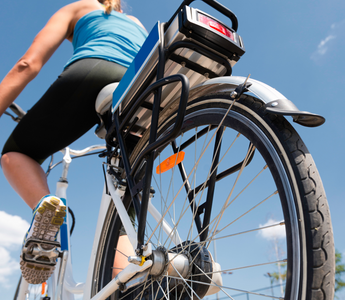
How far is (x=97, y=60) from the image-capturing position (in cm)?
142

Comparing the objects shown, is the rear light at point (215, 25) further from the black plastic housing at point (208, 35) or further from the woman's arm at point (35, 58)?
the woman's arm at point (35, 58)

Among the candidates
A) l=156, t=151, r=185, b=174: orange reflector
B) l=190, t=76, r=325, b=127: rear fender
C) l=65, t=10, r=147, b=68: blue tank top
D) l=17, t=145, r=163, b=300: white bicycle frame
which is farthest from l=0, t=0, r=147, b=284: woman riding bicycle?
l=190, t=76, r=325, b=127: rear fender

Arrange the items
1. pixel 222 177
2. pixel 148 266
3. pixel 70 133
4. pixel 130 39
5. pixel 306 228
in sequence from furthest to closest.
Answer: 1. pixel 130 39
2. pixel 70 133
3. pixel 222 177
4. pixel 148 266
5. pixel 306 228

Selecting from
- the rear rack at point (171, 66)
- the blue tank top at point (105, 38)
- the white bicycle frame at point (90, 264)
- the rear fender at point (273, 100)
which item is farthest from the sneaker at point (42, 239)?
the rear fender at point (273, 100)

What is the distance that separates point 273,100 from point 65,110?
3.34 feet

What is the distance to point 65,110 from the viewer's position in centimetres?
141

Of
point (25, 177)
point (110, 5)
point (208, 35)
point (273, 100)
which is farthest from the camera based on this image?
point (110, 5)

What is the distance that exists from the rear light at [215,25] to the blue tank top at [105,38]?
25.7 inches

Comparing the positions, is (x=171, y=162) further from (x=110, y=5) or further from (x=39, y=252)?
(x=110, y=5)

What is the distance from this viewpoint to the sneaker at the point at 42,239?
137cm

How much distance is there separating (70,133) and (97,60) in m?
0.40

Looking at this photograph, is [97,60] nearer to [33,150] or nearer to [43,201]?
[33,150]

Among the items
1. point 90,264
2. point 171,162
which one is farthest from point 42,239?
point 171,162

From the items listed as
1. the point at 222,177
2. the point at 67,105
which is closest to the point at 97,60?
the point at 67,105
